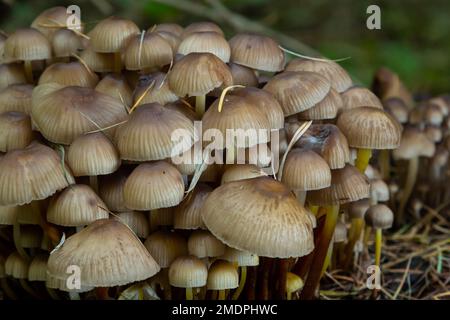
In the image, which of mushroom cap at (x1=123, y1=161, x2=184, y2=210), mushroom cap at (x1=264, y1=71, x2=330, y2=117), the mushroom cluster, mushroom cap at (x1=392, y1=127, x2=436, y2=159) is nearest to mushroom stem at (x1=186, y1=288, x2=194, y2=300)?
the mushroom cluster

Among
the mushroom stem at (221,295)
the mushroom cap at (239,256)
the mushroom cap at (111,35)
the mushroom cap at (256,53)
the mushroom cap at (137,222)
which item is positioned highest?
the mushroom cap at (111,35)

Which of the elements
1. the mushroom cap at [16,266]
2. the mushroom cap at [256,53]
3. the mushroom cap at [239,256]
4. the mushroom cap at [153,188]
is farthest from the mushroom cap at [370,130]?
the mushroom cap at [16,266]

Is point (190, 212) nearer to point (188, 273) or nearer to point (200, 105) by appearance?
point (188, 273)

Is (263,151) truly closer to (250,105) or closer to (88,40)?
(250,105)

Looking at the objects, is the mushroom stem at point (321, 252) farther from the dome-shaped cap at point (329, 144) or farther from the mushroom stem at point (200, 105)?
the mushroom stem at point (200, 105)

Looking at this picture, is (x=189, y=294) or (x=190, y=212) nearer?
(x=190, y=212)

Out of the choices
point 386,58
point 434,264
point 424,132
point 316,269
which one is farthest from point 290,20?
Result: point 316,269

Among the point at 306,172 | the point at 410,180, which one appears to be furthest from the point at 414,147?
the point at 306,172
